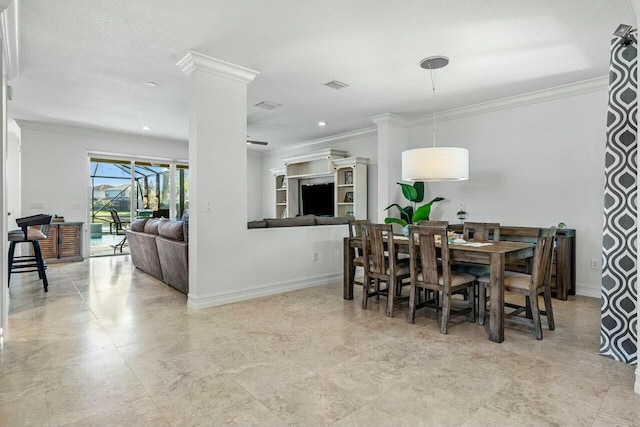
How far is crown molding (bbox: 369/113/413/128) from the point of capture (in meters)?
5.62

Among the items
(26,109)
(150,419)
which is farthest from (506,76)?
(26,109)

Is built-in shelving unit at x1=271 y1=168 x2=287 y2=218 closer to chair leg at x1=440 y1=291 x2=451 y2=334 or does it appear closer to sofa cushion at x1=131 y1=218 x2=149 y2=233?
sofa cushion at x1=131 y1=218 x2=149 y2=233

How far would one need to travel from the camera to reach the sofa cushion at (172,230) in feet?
13.2

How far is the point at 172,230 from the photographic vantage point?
4156mm

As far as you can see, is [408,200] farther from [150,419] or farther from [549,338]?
[150,419]

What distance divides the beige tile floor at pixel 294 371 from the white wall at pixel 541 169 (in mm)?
1247

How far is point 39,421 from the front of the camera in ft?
5.59

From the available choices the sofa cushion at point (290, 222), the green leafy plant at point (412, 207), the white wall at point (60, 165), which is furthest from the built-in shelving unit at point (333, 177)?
the white wall at point (60, 165)

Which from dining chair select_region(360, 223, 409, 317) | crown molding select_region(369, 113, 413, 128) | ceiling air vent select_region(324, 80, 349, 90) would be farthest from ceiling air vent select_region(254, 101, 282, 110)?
dining chair select_region(360, 223, 409, 317)

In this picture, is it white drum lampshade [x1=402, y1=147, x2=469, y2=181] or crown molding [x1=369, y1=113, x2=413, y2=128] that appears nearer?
white drum lampshade [x1=402, y1=147, x2=469, y2=181]

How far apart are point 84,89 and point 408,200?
4.86 m

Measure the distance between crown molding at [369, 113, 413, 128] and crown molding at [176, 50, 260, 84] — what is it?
2.45 m

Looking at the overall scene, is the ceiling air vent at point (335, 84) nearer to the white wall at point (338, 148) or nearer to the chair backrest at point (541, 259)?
the white wall at point (338, 148)

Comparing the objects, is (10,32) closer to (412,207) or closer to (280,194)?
(412,207)
